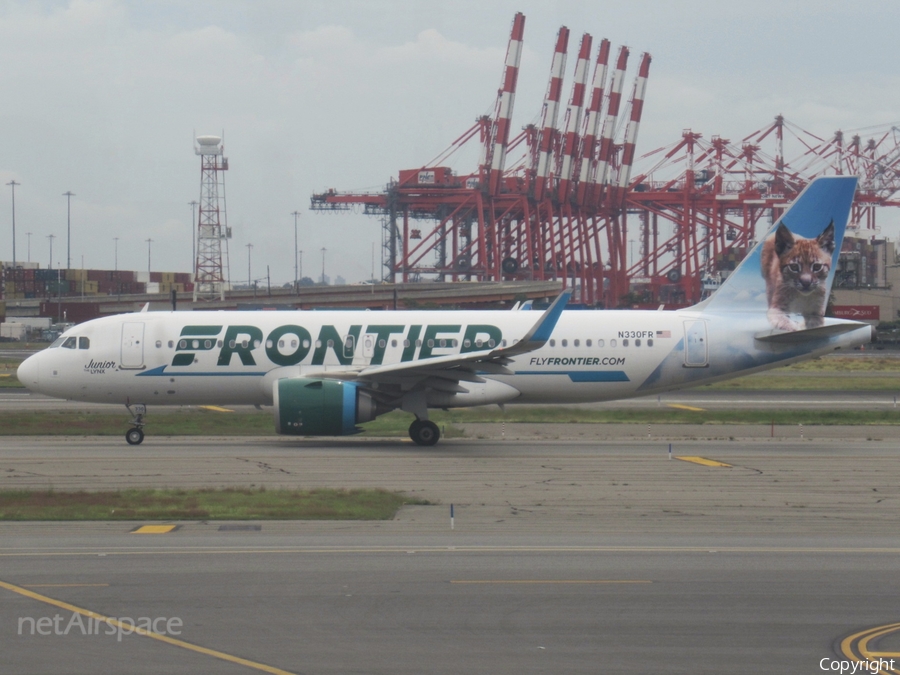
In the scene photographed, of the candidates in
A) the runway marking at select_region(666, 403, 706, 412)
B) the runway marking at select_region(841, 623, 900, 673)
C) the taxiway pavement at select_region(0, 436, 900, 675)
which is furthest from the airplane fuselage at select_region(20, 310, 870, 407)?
the runway marking at select_region(841, 623, 900, 673)

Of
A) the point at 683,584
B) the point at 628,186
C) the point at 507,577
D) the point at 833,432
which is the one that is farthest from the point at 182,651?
the point at 628,186

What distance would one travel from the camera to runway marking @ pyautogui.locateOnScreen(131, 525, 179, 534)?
1516 cm

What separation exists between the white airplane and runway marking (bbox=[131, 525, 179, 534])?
35.3 ft

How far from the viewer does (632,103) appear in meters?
132

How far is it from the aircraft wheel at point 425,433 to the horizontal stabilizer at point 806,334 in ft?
31.0

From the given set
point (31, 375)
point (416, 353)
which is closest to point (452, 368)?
point (416, 353)

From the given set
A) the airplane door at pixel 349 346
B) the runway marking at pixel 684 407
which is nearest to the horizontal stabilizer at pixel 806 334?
the runway marking at pixel 684 407

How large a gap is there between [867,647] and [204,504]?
11.5 metres

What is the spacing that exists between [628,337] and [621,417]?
6.26 metres

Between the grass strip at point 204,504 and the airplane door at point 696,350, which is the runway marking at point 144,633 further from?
the airplane door at point 696,350

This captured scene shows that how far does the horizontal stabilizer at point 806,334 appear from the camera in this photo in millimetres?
27016

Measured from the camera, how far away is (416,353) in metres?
27.4

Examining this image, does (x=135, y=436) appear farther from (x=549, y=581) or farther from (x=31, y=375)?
(x=549, y=581)

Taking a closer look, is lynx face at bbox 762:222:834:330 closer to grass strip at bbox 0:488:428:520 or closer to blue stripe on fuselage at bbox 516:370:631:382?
blue stripe on fuselage at bbox 516:370:631:382
